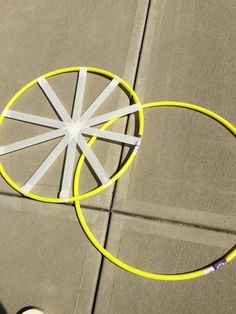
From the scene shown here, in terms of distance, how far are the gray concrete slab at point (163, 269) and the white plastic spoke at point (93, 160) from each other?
0.30 metres

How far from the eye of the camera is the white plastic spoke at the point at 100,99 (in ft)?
9.04

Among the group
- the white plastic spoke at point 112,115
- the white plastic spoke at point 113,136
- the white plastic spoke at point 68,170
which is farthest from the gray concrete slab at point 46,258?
the white plastic spoke at point 112,115

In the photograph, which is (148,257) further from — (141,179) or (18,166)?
(18,166)

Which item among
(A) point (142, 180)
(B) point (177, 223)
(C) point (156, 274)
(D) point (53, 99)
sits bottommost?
(C) point (156, 274)

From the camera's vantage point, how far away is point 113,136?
262 cm

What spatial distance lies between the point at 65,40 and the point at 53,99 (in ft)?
2.17

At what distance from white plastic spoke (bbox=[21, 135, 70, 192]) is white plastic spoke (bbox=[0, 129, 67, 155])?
73 millimetres

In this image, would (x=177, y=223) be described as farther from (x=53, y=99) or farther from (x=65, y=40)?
(x=65, y=40)

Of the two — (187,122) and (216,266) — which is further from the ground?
(187,122)

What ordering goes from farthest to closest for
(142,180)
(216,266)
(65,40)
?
(65,40)
(142,180)
(216,266)

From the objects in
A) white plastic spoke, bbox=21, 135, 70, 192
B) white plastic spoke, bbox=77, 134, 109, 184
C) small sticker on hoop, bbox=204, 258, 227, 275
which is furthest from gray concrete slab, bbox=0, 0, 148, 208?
small sticker on hoop, bbox=204, 258, 227, 275

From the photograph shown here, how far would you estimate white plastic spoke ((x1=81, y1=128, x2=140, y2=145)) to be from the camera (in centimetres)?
259

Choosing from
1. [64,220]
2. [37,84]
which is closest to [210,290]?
[64,220]

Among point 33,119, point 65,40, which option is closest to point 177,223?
point 33,119
